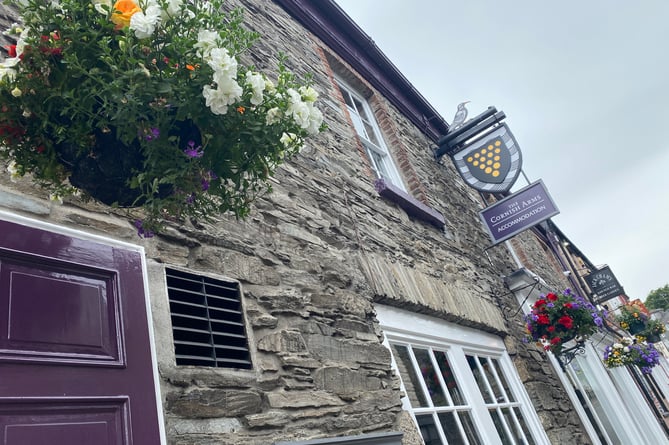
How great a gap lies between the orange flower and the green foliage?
56745 mm

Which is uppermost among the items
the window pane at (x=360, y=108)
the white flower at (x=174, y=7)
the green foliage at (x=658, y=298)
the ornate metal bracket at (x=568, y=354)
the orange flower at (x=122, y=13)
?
the green foliage at (x=658, y=298)

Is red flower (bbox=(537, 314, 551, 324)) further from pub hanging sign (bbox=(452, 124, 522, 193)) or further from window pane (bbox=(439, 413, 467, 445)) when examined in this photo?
window pane (bbox=(439, 413, 467, 445))

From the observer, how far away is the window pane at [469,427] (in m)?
3.53

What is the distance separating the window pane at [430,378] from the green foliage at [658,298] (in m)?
53.9

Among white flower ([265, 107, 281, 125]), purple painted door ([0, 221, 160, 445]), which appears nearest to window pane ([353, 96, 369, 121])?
white flower ([265, 107, 281, 125])

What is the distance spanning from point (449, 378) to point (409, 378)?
61cm

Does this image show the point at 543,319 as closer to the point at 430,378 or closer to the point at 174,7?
the point at 430,378

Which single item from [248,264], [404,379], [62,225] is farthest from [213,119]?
[404,379]

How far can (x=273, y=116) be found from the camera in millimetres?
1604

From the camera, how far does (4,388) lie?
1255mm

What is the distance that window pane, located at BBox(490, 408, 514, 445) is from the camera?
397 centimetres

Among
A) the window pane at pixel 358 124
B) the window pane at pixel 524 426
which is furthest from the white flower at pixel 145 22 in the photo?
the window pane at pixel 524 426

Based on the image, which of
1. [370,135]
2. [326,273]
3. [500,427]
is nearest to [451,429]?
[500,427]

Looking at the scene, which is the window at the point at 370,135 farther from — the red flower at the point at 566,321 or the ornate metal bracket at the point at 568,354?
the ornate metal bracket at the point at 568,354
